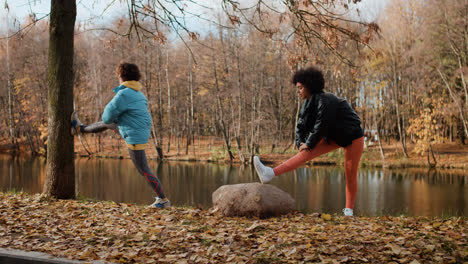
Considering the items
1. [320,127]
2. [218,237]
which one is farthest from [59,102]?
[320,127]

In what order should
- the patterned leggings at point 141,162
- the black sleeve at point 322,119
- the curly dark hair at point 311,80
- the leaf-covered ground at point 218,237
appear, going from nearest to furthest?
1. the leaf-covered ground at point 218,237
2. the black sleeve at point 322,119
3. the curly dark hair at point 311,80
4. the patterned leggings at point 141,162

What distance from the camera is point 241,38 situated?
70.7ft

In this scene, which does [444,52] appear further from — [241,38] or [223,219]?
[223,219]

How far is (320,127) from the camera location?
495 cm

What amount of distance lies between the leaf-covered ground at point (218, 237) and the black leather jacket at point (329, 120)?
1099mm

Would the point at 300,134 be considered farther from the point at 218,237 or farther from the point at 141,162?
the point at 141,162

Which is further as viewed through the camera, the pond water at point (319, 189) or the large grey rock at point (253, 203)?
the pond water at point (319, 189)

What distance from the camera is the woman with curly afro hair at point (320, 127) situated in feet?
16.3

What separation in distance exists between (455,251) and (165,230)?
2.93 metres

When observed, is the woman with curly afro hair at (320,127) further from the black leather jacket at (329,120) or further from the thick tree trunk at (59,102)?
the thick tree trunk at (59,102)

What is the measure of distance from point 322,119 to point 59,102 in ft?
14.3

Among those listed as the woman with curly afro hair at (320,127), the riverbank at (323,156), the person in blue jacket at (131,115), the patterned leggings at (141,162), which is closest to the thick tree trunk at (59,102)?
the patterned leggings at (141,162)

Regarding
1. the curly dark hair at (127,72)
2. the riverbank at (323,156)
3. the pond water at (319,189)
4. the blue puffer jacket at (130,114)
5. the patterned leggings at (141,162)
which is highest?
the curly dark hair at (127,72)

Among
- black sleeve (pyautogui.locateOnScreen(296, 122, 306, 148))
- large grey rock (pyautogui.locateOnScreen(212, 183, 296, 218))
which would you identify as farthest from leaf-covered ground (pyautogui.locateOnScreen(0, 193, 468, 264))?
black sleeve (pyautogui.locateOnScreen(296, 122, 306, 148))
